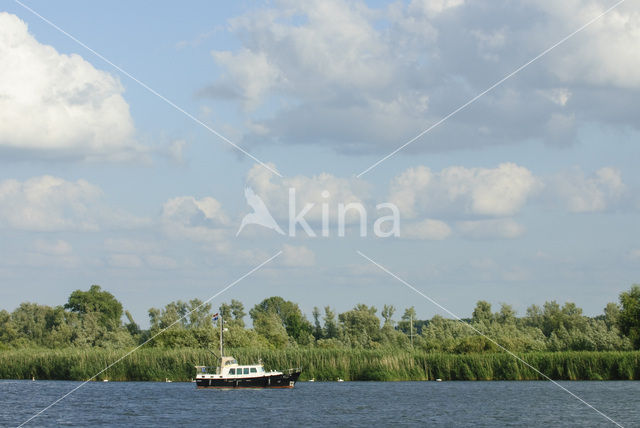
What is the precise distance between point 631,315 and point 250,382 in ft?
131

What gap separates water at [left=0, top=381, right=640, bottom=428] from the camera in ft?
152

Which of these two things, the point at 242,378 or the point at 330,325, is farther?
the point at 330,325

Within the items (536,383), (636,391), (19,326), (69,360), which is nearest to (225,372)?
(69,360)

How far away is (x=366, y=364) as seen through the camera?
73.6 m

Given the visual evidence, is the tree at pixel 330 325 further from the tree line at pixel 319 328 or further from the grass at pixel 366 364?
the grass at pixel 366 364

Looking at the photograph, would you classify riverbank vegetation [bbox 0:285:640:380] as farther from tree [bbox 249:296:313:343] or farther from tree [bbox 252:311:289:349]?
tree [bbox 249:296:313:343]

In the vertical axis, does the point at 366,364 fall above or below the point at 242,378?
above

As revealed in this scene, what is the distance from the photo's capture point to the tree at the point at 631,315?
81.7 meters

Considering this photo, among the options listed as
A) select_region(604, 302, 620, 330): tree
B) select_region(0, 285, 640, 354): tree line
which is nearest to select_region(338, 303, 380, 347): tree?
select_region(0, 285, 640, 354): tree line

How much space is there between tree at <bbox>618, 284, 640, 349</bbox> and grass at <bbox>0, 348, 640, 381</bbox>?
12.8 m

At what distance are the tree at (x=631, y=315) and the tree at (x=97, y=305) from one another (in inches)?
3003

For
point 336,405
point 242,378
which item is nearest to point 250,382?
point 242,378

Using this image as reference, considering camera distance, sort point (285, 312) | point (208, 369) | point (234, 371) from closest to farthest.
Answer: point (234, 371)
point (208, 369)
point (285, 312)

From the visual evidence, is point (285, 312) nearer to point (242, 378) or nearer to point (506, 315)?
point (506, 315)
